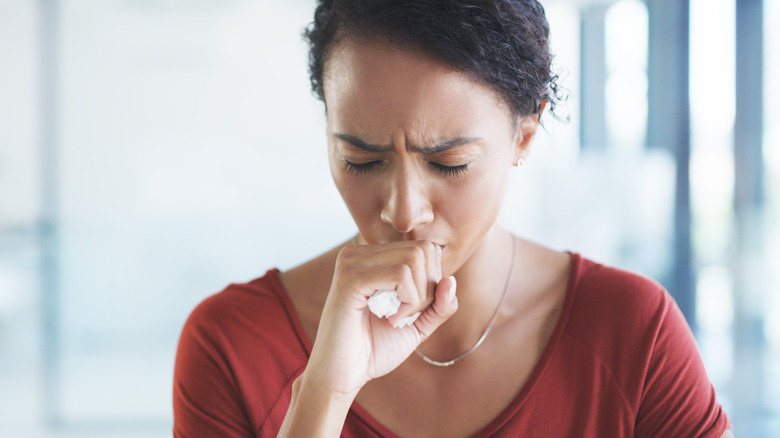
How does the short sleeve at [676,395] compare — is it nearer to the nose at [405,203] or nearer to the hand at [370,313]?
the hand at [370,313]

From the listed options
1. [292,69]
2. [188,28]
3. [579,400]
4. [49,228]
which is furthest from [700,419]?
[49,228]

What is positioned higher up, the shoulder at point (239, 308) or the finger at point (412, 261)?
the finger at point (412, 261)

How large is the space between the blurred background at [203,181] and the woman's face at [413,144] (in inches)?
83.9

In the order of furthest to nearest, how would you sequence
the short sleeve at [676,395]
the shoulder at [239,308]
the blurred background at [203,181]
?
the blurred background at [203,181]
the shoulder at [239,308]
the short sleeve at [676,395]

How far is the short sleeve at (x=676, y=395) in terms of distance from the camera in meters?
1.11

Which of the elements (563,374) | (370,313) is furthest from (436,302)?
(563,374)

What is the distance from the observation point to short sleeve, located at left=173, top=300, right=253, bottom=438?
3.74ft

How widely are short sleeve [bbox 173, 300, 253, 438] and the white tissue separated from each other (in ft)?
1.19

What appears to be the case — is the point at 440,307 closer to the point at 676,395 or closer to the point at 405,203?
the point at 405,203

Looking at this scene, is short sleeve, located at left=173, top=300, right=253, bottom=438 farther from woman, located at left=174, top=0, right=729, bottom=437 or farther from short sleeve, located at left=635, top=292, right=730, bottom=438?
short sleeve, located at left=635, top=292, right=730, bottom=438

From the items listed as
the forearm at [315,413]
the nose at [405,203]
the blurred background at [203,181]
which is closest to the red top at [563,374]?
the forearm at [315,413]

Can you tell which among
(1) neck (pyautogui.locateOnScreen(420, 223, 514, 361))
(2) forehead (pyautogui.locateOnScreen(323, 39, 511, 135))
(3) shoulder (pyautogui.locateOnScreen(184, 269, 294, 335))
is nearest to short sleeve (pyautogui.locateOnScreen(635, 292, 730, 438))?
(1) neck (pyautogui.locateOnScreen(420, 223, 514, 361))

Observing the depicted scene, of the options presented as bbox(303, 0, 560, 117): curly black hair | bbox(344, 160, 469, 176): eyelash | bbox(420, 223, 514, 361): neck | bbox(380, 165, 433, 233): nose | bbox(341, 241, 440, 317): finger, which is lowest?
bbox(420, 223, 514, 361): neck

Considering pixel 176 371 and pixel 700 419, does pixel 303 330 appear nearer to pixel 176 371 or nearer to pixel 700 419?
pixel 176 371
